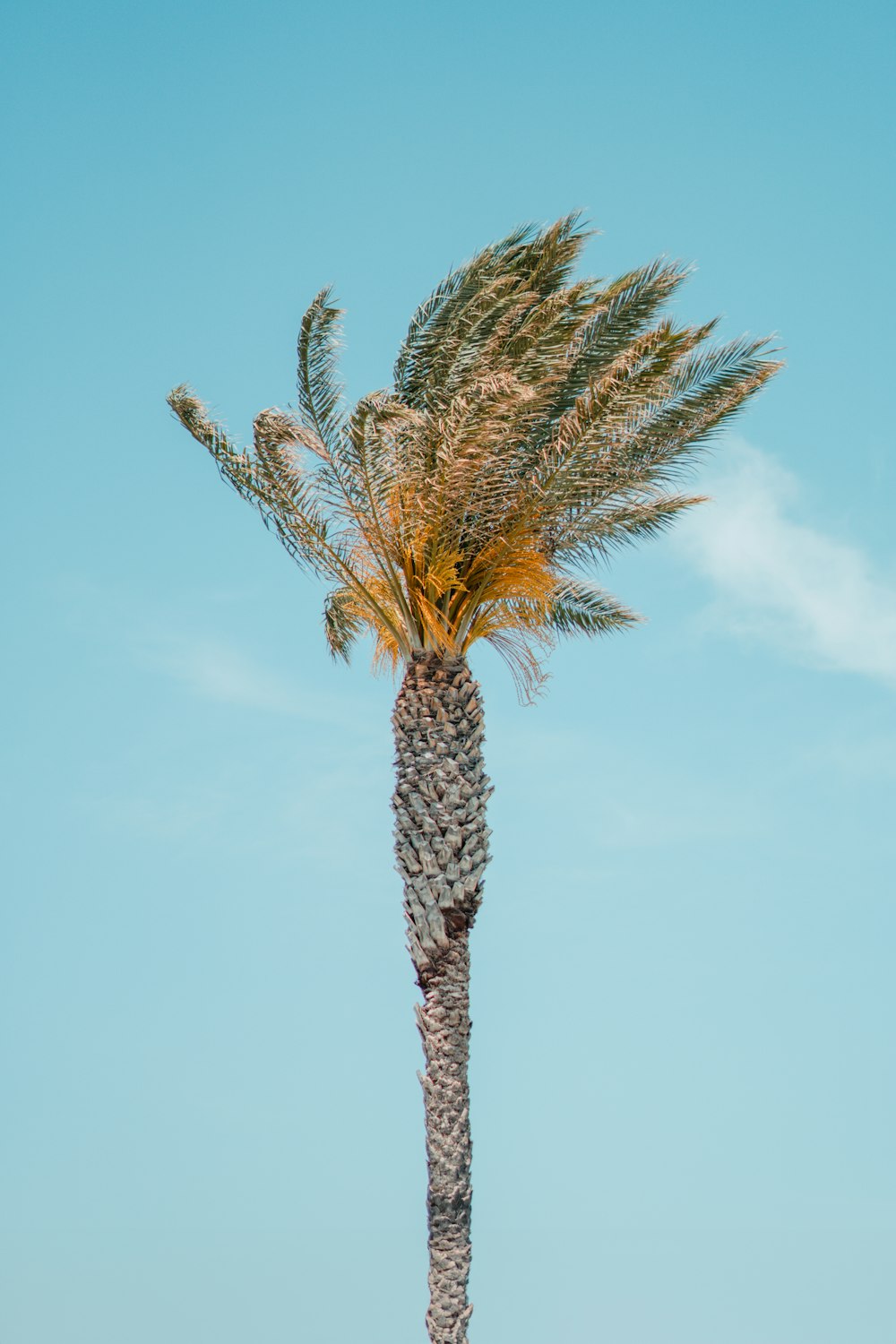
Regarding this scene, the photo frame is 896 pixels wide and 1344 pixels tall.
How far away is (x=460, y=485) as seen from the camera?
15.4 metres

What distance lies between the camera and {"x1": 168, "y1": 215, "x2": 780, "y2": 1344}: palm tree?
15.2m

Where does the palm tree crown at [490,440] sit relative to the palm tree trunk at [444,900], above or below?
above

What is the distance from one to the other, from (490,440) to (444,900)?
4527mm

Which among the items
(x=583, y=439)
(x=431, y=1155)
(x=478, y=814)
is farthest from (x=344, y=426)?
(x=431, y=1155)

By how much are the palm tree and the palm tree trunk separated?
0.06ft

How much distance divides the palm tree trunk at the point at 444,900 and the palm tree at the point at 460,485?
18mm

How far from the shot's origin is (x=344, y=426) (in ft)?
51.4

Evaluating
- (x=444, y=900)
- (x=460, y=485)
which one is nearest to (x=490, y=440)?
(x=460, y=485)

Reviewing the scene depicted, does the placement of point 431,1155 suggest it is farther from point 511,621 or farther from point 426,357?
point 426,357

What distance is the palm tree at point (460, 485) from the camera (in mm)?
15172

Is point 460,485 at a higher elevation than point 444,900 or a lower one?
→ higher

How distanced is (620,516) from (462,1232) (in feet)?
24.8

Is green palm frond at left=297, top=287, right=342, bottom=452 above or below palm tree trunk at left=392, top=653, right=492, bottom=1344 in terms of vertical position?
above

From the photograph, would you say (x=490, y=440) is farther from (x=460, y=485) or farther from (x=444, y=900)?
(x=444, y=900)
